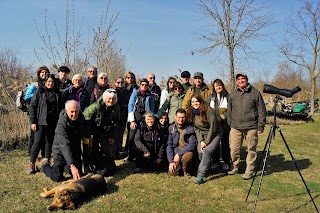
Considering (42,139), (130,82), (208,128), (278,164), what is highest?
(130,82)

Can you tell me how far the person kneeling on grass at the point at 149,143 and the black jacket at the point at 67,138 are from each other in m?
1.15

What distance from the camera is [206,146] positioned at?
5.32 metres

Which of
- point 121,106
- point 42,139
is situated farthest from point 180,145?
point 42,139

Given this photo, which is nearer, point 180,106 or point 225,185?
point 225,185

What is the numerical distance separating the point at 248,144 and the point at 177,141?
1310mm

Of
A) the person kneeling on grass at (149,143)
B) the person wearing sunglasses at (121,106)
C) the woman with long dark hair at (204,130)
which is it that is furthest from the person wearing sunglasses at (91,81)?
the woman with long dark hair at (204,130)

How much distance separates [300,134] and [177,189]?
8.11 m

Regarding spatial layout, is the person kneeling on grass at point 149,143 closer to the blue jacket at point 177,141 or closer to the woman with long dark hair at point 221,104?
the blue jacket at point 177,141

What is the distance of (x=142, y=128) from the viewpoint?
18.9ft

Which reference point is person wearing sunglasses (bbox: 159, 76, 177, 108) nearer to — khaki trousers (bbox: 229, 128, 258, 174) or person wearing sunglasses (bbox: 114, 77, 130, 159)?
Result: person wearing sunglasses (bbox: 114, 77, 130, 159)

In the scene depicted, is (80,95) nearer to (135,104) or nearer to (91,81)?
(91,81)

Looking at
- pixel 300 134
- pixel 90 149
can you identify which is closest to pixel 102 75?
pixel 90 149

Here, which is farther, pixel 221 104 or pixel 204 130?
pixel 221 104

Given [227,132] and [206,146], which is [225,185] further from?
[227,132]
